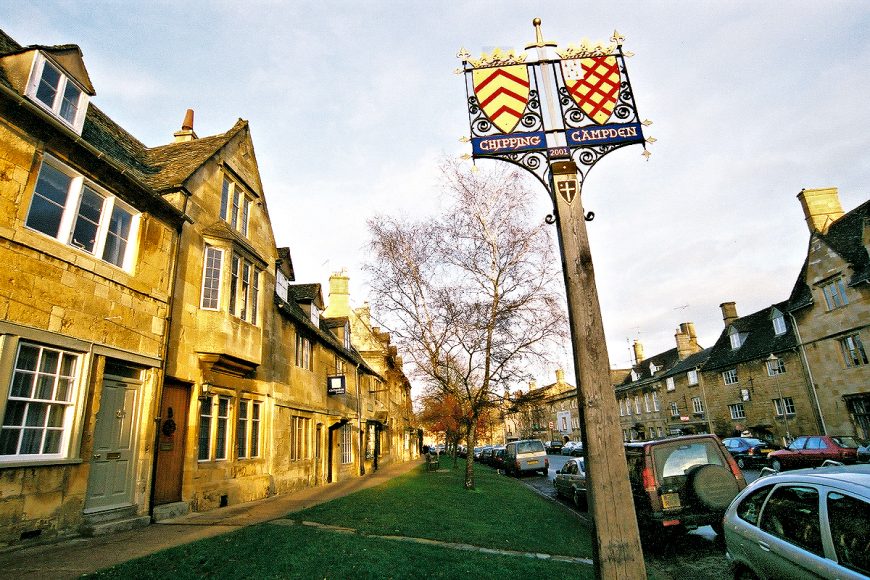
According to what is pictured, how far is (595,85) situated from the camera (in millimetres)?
5176

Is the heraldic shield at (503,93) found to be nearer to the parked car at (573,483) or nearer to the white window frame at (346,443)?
the parked car at (573,483)

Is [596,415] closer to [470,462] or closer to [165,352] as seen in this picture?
[165,352]

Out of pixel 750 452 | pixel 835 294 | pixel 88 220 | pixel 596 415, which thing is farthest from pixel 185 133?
pixel 835 294

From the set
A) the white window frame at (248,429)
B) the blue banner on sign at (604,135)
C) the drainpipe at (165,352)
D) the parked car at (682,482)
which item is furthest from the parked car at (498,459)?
the blue banner on sign at (604,135)

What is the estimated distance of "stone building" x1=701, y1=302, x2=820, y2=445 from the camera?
2852cm

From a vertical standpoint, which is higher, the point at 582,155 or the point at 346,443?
the point at 582,155

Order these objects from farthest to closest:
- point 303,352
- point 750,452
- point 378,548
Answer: point 750,452
point 303,352
point 378,548

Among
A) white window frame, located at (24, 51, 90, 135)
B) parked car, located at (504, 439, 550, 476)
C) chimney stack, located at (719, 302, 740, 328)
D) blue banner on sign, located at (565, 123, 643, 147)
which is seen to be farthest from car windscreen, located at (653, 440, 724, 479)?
chimney stack, located at (719, 302, 740, 328)

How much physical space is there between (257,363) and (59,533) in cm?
617

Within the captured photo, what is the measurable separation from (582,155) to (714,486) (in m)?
5.71

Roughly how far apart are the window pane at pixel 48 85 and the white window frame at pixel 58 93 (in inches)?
0.9

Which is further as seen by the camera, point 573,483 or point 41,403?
point 573,483

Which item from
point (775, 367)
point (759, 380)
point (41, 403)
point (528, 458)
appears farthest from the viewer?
point (759, 380)

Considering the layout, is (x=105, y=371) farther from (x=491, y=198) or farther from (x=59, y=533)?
(x=491, y=198)
